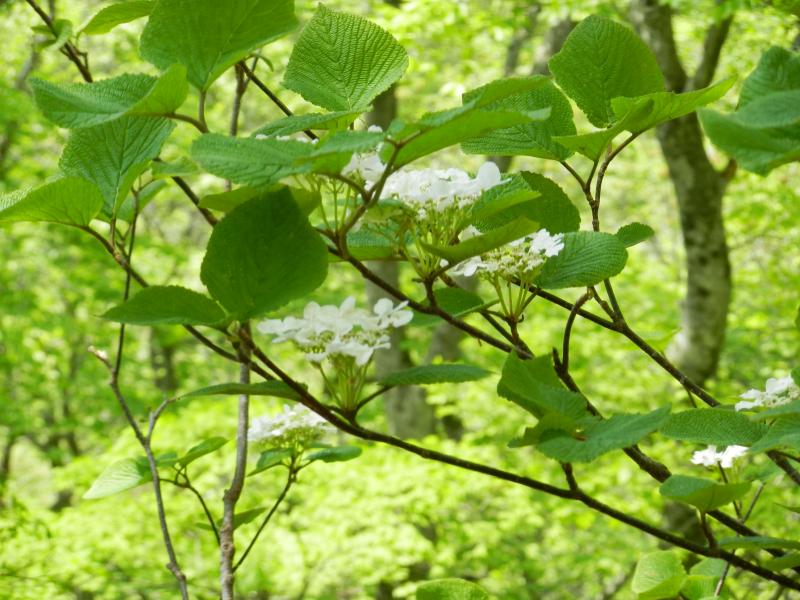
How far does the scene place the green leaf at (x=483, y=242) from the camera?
18.2 inches

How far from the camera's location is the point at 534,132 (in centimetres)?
58

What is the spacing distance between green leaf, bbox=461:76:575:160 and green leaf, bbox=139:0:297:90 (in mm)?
151

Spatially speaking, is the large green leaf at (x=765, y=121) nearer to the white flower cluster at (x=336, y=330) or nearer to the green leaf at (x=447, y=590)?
the white flower cluster at (x=336, y=330)

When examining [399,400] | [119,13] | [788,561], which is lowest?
[788,561]

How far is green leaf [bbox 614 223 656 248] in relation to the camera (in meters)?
0.60

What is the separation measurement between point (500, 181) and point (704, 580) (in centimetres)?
38

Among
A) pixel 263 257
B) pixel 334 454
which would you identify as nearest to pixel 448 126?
pixel 263 257

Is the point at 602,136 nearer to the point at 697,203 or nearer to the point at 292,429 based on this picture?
the point at 292,429

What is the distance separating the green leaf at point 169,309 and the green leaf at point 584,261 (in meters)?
0.22

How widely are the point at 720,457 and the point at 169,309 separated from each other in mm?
548

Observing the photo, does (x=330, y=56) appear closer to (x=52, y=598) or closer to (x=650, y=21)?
(x=52, y=598)

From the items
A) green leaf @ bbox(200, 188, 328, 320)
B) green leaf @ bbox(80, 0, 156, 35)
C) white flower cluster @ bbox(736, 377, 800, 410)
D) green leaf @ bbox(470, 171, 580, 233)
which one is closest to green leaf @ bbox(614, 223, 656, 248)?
green leaf @ bbox(470, 171, 580, 233)

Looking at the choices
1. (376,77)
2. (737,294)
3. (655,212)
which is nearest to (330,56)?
(376,77)

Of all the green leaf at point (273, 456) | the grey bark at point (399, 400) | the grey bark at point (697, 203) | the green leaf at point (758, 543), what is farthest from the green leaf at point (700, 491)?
the grey bark at point (399, 400)
